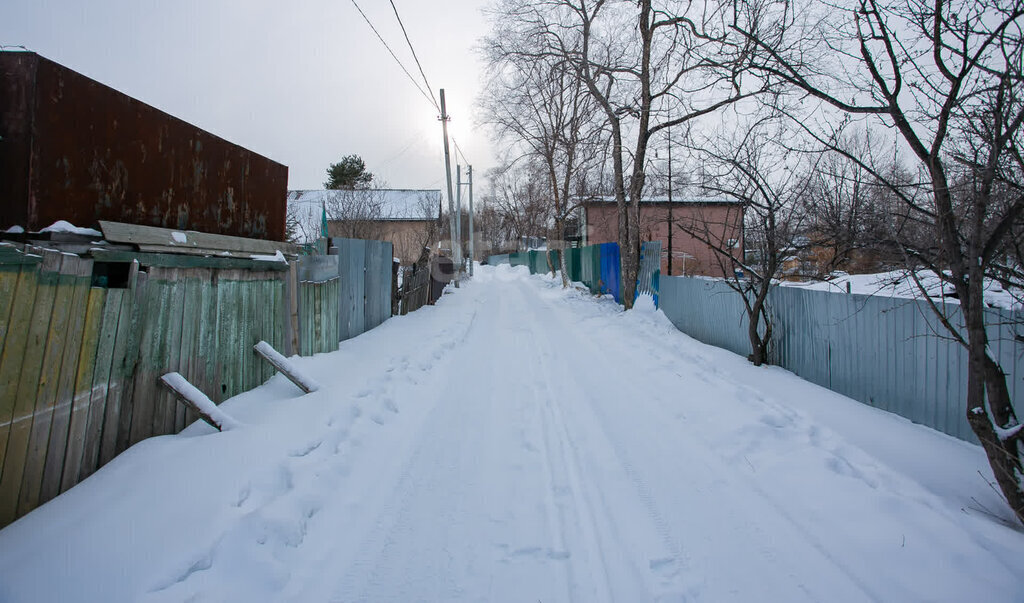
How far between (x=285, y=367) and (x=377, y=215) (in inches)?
1201

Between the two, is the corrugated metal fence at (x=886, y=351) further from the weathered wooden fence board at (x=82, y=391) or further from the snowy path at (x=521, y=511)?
the weathered wooden fence board at (x=82, y=391)

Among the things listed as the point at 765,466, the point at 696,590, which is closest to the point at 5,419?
the point at 696,590

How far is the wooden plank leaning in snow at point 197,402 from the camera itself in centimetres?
391

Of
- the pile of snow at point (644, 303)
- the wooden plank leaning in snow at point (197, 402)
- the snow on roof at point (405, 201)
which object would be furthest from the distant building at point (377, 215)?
the wooden plank leaning in snow at point (197, 402)

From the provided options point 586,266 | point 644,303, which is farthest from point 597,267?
point 644,303

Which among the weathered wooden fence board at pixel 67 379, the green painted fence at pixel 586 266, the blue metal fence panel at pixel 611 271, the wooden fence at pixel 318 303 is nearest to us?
the weathered wooden fence board at pixel 67 379

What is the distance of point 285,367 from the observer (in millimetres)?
5457

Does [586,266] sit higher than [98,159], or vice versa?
[586,266]

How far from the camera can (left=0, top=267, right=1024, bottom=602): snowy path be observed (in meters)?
2.50

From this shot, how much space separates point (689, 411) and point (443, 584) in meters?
3.59

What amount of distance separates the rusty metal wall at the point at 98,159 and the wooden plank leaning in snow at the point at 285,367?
52.7 inches

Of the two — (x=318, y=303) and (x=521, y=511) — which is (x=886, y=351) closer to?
(x=521, y=511)

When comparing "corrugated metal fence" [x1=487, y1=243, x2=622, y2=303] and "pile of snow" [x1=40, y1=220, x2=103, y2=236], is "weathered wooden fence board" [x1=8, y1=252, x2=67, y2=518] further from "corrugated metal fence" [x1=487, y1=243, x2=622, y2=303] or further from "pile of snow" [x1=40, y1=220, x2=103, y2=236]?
"corrugated metal fence" [x1=487, y1=243, x2=622, y2=303]

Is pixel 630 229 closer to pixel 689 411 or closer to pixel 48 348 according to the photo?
pixel 689 411
